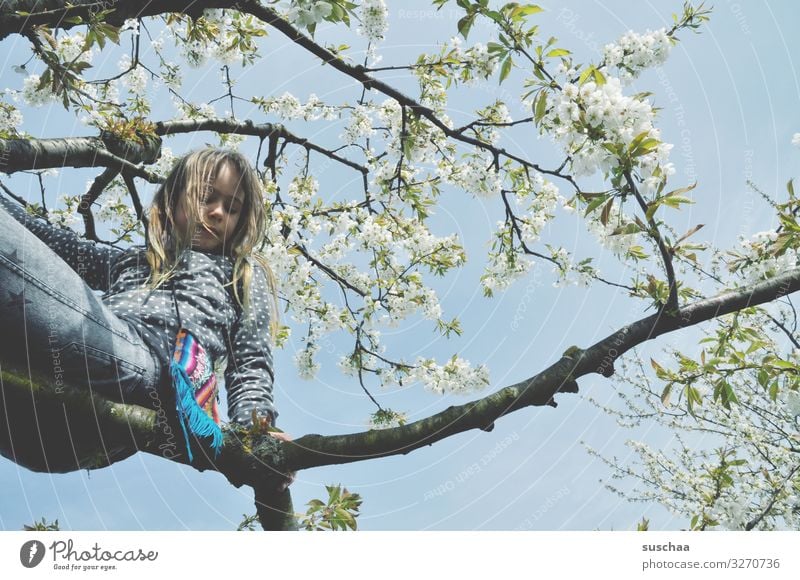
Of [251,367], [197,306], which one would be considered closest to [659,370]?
[251,367]

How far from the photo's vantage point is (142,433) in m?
1.08

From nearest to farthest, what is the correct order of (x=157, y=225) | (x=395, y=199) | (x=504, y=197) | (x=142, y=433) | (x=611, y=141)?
(x=142, y=433)
(x=611, y=141)
(x=157, y=225)
(x=504, y=197)
(x=395, y=199)

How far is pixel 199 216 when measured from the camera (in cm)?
162

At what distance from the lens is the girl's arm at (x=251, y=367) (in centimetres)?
137

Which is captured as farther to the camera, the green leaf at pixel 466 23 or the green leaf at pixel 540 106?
the green leaf at pixel 466 23

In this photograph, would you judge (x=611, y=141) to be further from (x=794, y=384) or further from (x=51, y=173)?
(x=51, y=173)

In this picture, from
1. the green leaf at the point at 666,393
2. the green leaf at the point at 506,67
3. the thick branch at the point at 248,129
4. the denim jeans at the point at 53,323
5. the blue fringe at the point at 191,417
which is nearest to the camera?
the denim jeans at the point at 53,323

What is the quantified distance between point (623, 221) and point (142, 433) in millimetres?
1458

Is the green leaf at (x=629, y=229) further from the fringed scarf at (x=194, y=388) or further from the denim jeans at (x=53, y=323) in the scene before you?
the denim jeans at (x=53, y=323)

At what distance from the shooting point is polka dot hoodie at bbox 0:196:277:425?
134cm

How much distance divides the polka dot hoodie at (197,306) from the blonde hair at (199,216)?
0.04 metres

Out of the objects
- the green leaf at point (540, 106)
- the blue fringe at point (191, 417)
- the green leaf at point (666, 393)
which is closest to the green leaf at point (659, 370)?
the green leaf at point (666, 393)

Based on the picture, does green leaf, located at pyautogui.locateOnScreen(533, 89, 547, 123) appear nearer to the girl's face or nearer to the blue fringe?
the girl's face
